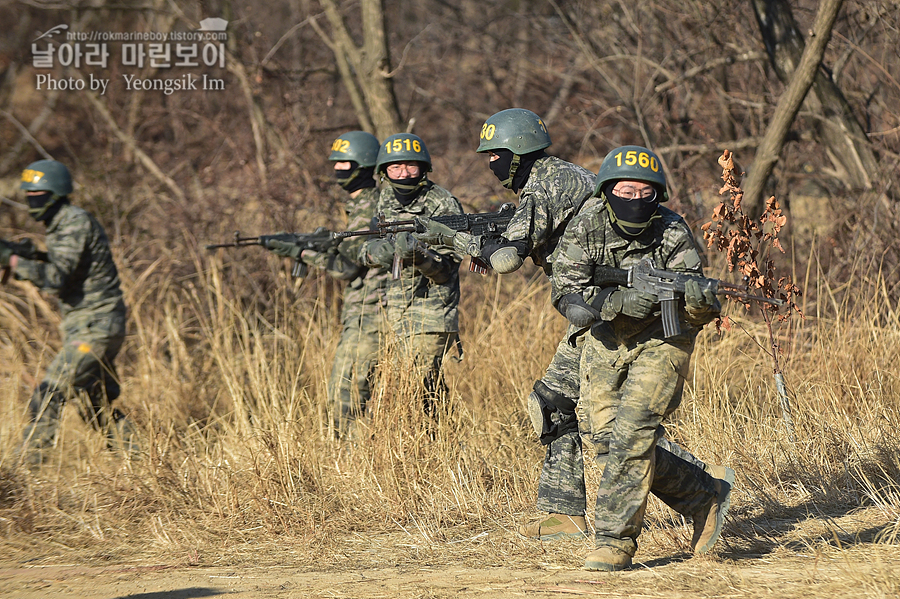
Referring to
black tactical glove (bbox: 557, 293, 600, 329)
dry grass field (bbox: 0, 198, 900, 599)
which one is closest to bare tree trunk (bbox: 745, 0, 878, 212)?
dry grass field (bbox: 0, 198, 900, 599)

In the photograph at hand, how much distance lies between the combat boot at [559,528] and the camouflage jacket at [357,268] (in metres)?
2.22

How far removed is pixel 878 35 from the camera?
8.56 m

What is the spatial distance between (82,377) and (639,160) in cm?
474

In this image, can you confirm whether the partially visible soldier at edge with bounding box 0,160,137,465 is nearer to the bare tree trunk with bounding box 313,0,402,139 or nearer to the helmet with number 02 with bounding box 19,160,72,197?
the helmet with number 02 with bounding box 19,160,72,197

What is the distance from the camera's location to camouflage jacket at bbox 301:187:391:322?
21.5 feet

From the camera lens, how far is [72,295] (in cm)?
695

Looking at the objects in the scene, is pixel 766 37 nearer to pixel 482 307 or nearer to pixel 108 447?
pixel 482 307

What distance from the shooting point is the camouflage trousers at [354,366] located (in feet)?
20.9

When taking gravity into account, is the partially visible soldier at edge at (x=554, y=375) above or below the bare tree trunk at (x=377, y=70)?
below

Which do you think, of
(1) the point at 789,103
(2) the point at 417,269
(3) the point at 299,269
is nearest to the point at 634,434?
(2) the point at 417,269

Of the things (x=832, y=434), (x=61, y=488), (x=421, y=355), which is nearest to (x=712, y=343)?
(x=832, y=434)

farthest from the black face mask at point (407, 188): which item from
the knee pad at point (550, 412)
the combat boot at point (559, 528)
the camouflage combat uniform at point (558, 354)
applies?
the combat boot at point (559, 528)

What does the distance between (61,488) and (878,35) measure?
796 centimetres

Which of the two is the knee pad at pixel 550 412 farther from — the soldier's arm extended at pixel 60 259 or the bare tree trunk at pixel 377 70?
the bare tree trunk at pixel 377 70
